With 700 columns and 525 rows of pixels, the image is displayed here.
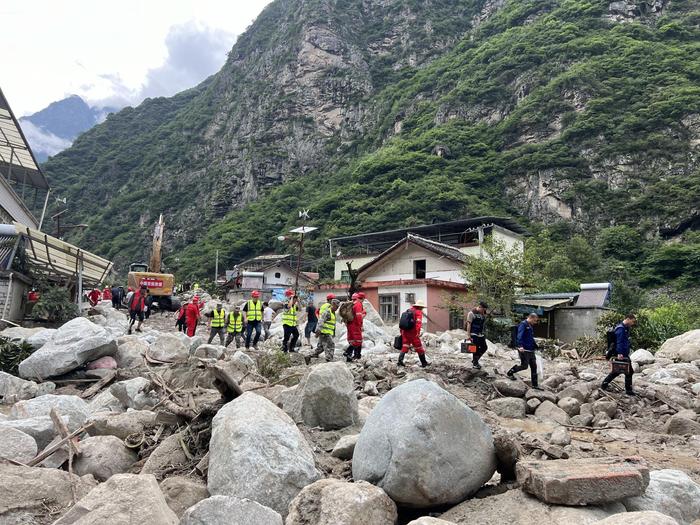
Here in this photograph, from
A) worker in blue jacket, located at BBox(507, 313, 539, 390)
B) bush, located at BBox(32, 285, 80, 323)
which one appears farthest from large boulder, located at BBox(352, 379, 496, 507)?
bush, located at BBox(32, 285, 80, 323)

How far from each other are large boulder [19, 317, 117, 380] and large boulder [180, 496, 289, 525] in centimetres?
671

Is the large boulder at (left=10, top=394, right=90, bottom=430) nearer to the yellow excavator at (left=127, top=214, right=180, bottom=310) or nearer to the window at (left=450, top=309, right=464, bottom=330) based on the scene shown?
the window at (left=450, top=309, right=464, bottom=330)

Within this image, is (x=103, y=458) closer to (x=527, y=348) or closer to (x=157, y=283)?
(x=527, y=348)

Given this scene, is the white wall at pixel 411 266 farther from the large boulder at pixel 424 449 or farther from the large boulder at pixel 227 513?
the large boulder at pixel 227 513

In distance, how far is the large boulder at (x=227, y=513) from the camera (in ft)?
9.03

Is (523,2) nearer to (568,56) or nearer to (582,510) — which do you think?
(568,56)

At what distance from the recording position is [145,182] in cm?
9488

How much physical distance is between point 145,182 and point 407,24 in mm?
61399

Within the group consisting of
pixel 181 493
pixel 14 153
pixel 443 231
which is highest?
pixel 14 153

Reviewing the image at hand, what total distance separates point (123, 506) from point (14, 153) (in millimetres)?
25025

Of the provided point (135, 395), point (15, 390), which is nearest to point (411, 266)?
point (15, 390)

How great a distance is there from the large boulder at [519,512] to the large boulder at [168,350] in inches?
270

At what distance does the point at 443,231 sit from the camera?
3984 centimetres

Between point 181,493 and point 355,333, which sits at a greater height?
point 355,333
